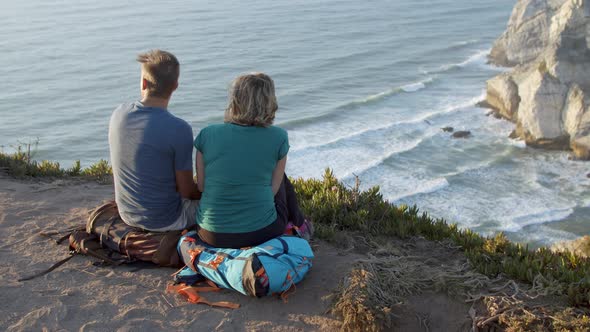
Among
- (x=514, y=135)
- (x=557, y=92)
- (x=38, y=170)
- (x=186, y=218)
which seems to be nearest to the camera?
(x=186, y=218)

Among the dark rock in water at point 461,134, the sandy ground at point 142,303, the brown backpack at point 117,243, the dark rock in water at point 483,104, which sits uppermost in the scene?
the brown backpack at point 117,243

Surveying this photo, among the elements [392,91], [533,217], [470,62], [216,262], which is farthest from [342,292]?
[470,62]

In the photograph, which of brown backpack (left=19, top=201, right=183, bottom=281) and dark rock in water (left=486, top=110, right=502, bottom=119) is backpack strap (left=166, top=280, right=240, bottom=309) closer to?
brown backpack (left=19, top=201, right=183, bottom=281)

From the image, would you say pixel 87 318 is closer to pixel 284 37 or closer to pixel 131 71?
pixel 131 71

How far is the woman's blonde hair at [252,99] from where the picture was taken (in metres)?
4.80

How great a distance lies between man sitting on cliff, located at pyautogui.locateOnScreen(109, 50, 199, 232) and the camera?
5.11 meters

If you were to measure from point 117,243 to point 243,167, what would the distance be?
5.22 feet

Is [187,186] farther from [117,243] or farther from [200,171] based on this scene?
[117,243]

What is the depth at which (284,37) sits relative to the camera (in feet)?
166

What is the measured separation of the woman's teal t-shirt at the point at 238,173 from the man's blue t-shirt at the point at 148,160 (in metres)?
0.30

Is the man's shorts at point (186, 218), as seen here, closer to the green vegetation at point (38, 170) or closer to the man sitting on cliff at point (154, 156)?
the man sitting on cliff at point (154, 156)

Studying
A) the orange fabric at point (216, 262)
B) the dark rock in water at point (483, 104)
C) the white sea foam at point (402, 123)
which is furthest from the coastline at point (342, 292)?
the dark rock in water at point (483, 104)

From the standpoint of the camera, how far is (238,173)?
194 inches

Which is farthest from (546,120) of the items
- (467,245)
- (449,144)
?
(467,245)
